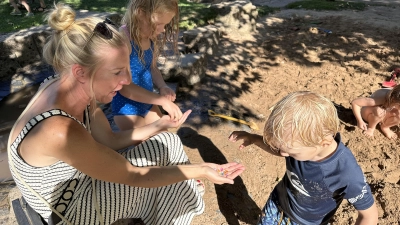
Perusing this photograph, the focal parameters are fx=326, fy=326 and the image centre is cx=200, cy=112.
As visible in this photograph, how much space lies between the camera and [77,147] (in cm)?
137

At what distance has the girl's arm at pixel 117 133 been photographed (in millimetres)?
2072

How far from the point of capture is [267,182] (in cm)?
292

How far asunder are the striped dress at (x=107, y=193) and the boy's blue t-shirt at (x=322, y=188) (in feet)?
1.96

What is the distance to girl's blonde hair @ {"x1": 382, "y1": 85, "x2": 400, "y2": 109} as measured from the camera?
9.73 ft

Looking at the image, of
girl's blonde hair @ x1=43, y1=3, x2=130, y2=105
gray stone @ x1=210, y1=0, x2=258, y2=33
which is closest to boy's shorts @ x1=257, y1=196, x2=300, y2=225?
girl's blonde hair @ x1=43, y1=3, x2=130, y2=105

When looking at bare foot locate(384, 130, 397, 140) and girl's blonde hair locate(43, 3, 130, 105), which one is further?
bare foot locate(384, 130, 397, 140)

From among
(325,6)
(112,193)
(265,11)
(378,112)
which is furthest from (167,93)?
(325,6)

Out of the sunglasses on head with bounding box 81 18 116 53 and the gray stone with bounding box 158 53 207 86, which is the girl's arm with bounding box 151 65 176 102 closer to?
the sunglasses on head with bounding box 81 18 116 53

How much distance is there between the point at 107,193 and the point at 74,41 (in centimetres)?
79

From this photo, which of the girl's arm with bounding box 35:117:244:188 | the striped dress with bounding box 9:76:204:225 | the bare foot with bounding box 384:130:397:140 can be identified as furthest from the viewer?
the bare foot with bounding box 384:130:397:140

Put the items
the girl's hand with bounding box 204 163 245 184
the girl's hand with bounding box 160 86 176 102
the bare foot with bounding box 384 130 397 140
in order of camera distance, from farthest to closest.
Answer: the bare foot with bounding box 384 130 397 140, the girl's hand with bounding box 160 86 176 102, the girl's hand with bounding box 204 163 245 184

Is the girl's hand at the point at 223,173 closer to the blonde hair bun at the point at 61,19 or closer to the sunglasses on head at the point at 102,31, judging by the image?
the sunglasses on head at the point at 102,31

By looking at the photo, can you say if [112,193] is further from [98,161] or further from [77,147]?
[77,147]

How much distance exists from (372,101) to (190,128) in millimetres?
1882
